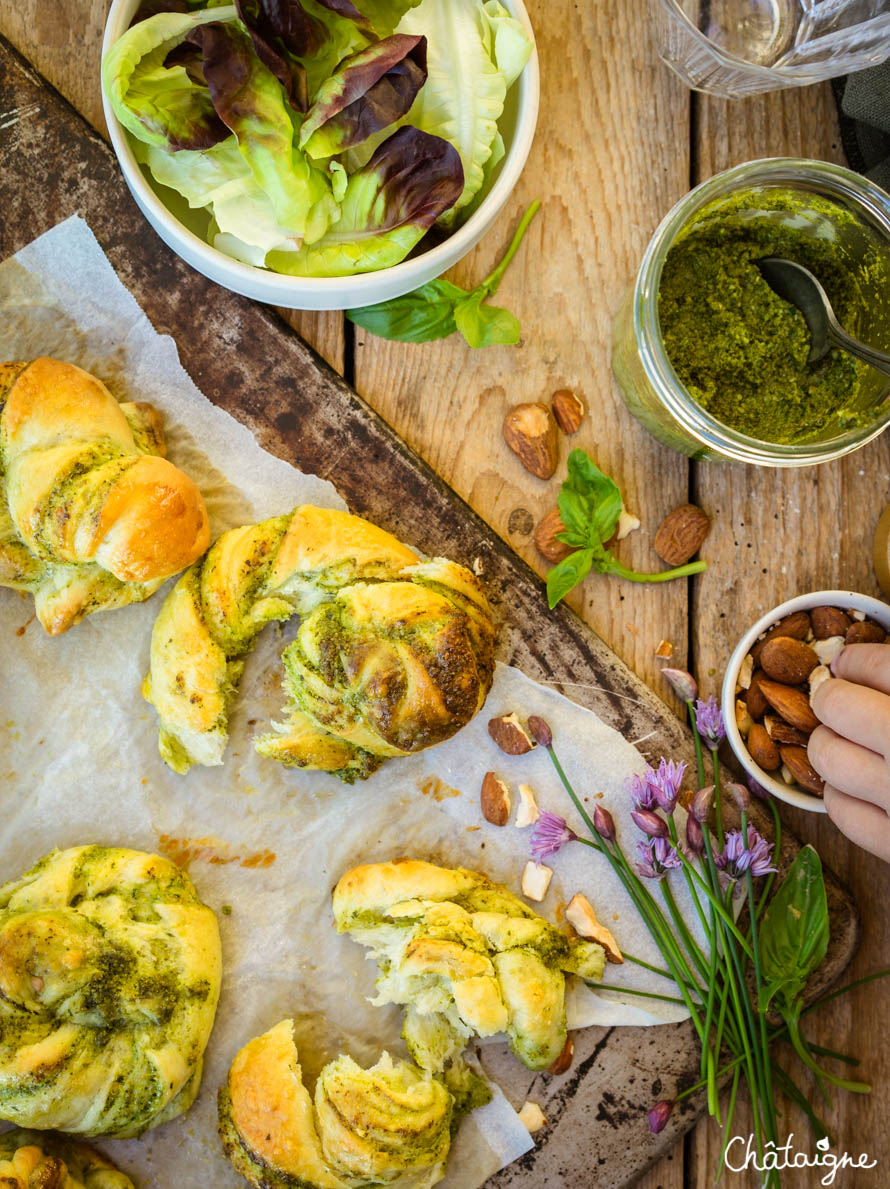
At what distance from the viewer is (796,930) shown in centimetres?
226

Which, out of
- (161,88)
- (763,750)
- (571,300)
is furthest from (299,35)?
(763,750)

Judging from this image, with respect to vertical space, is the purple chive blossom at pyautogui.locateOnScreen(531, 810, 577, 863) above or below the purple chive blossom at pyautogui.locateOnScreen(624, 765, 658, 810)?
below

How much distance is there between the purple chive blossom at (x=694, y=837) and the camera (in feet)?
7.60

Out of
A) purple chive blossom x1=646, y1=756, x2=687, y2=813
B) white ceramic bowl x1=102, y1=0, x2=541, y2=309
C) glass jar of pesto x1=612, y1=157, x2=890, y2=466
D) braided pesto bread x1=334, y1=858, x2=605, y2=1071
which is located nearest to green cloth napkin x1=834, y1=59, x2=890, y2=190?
glass jar of pesto x1=612, y1=157, x2=890, y2=466

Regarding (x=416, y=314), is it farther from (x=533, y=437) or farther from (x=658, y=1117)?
(x=658, y=1117)

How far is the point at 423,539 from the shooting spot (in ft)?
7.97

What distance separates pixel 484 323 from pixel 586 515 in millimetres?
529

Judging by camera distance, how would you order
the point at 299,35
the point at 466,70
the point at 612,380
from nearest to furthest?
the point at 299,35
the point at 466,70
the point at 612,380

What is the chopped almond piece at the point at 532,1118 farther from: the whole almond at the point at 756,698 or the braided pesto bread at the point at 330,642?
the whole almond at the point at 756,698

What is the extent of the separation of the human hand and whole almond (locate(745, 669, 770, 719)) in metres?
0.14

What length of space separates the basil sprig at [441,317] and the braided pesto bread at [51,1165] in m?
2.05

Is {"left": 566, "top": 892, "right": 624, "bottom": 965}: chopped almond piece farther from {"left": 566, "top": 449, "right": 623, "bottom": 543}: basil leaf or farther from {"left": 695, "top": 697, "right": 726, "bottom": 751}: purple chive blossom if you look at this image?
{"left": 566, "top": 449, "right": 623, "bottom": 543}: basil leaf

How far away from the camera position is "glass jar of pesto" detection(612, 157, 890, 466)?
2.19 meters

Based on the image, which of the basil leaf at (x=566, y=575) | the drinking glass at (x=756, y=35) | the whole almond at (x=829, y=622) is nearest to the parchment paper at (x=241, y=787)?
the basil leaf at (x=566, y=575)
